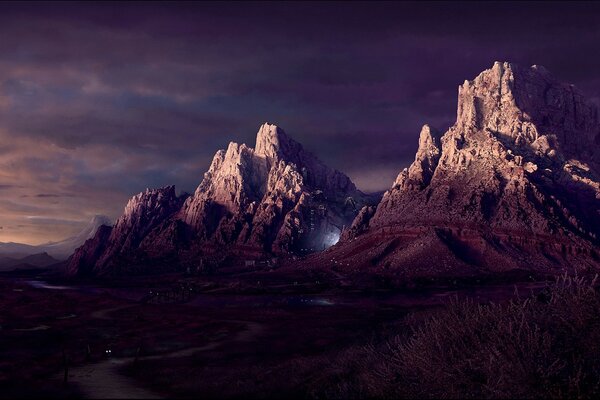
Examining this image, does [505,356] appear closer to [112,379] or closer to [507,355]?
[507,355]

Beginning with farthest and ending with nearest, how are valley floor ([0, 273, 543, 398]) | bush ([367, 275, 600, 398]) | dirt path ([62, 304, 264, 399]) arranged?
valley floor ([0, 273, 543, 398])
dirt path ([62, 304, 264, 399])
bush ([367, 275, 600, 398])

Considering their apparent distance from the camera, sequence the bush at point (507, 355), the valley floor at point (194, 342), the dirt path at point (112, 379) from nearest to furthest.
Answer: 1. the bush at point (507, 355)
2. the dirt path at point (112, 379)
3. the valley floor at point (194, 342)

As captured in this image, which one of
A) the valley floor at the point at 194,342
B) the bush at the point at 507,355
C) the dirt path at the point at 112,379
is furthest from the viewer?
the valley floor at the point at 194,342

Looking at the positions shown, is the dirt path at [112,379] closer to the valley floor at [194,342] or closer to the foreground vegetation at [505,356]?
the valley floor at [194,342]

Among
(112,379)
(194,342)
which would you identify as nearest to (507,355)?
(112,379)

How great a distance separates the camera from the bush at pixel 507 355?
1911cm

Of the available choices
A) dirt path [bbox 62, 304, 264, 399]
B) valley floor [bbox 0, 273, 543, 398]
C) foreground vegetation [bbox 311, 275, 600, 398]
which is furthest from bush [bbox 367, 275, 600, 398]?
dirt path [bbox 62, 304, 264, 399]

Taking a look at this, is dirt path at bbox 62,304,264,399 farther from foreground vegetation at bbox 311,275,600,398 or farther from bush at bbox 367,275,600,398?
bush at bbox 367,275,600,398

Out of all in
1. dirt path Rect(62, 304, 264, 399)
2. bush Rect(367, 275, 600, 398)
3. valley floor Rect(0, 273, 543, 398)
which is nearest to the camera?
bush Rect(367, 275, 600, 398)

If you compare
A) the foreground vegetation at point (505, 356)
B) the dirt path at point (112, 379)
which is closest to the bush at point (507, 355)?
the foreground vegetation at point (505, 356)

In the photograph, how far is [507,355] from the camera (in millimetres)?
20344

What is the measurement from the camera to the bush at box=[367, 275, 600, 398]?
1911 centimetres

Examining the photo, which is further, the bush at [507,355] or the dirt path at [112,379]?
the dirt path at [112,379]

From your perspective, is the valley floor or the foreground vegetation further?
the valley floor
